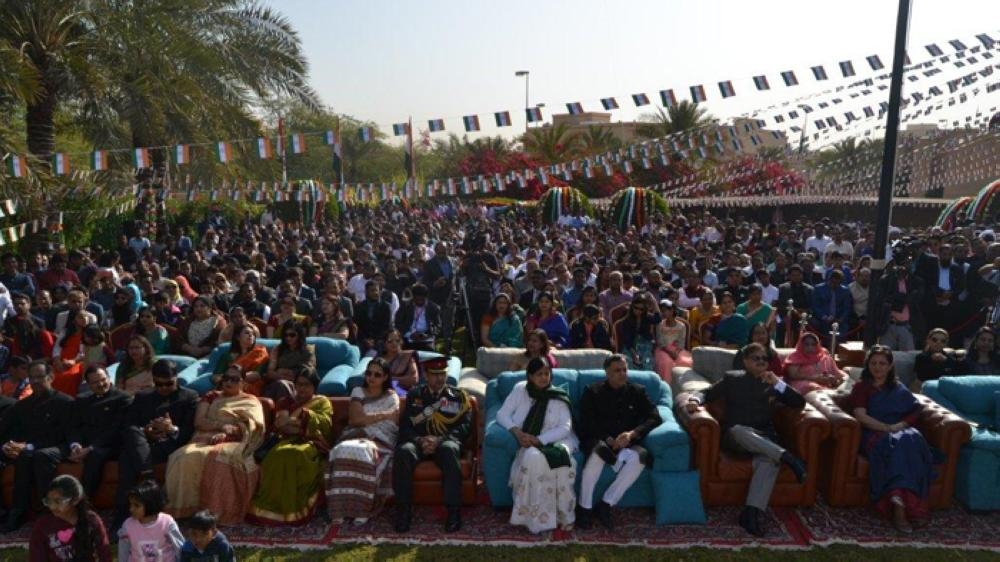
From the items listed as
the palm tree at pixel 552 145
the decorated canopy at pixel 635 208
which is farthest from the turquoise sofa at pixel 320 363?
the palm tree at pixel 552 145

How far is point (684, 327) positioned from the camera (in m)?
8.39

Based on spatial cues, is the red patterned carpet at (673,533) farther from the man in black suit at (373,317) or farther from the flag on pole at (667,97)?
the flag on pole at (667,97)

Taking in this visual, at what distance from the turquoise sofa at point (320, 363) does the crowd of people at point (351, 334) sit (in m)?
0.19

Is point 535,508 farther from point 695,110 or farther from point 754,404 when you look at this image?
A: point 695,110

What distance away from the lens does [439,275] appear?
11367 millimetres

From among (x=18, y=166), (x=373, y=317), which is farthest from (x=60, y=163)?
(x=373, y=317)

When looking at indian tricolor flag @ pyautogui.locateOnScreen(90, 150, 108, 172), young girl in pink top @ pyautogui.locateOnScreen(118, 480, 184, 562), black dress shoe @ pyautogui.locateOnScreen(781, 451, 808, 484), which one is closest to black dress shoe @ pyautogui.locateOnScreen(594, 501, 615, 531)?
black dress shoe @ pyautogui.locateOnScreen(781, 451, 808, 484)

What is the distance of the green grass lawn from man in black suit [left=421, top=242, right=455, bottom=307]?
578 centimetres

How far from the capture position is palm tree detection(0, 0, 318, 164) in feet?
42.8

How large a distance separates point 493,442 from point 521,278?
5.53 metres

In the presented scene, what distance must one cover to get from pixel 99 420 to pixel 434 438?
2.51 meters

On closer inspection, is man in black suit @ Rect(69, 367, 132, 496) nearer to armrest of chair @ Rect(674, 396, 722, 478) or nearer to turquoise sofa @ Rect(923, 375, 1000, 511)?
armrest of chair @ Rect(674, 396, 722, 478)

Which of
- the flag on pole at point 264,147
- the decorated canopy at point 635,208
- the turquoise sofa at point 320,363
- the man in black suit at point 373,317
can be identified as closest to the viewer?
the turquoise sofa at point 320,363

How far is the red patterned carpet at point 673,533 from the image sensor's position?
5438 millimetres
